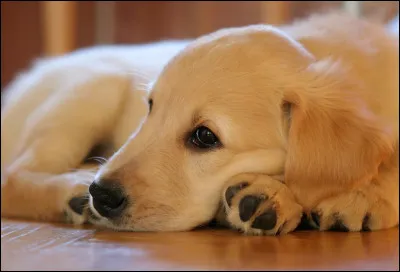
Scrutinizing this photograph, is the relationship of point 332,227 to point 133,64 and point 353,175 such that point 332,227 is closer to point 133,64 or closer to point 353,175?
point 353,175

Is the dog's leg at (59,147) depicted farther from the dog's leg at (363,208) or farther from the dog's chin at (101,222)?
the dog's leg at (363,208)

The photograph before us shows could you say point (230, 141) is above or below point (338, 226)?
above

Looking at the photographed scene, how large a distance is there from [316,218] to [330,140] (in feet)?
0.71

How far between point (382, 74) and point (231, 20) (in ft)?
5.74

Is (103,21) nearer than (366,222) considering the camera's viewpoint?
No

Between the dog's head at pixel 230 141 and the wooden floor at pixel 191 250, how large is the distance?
0.31 ft

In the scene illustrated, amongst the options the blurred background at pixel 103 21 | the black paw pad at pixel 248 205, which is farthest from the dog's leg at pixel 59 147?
the blurred background at pixel 103 21

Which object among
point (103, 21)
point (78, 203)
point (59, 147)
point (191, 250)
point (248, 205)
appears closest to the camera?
point (191, 250)

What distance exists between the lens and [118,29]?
4504 millimetres

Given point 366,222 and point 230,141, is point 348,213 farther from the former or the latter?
point 230,141

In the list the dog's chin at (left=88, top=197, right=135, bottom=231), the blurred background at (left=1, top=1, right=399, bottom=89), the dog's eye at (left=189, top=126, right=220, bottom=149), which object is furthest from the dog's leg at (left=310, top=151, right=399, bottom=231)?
the blurred background at (left=1, top=1, right=399, bottom=89)

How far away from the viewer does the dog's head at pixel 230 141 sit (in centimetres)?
176

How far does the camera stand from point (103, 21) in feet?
14.9

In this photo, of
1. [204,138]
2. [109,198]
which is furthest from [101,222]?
[204,138]
